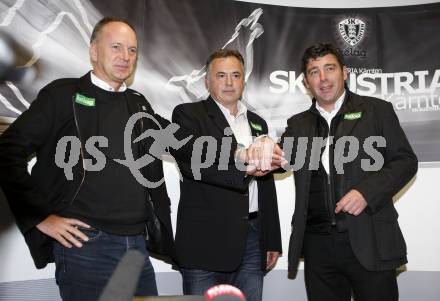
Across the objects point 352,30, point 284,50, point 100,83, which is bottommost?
point 100,83

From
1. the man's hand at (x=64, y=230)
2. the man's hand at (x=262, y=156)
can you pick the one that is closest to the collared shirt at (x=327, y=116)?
the man's hand at (x=262, y=156)

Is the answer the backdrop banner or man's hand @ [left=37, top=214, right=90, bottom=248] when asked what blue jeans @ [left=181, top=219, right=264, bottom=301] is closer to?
man's hand @ [left=37, top=214, right=90, bottom=248]

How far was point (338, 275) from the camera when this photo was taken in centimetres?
250

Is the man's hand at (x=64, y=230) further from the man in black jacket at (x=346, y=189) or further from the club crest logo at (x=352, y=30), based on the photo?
the club crest logo at (x=352, y=30)

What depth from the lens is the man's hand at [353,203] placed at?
2.28 metres

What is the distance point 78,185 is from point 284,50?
2.20 metres

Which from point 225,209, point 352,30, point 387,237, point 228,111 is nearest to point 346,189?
point 387,237

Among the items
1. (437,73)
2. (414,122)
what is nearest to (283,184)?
(414,122)

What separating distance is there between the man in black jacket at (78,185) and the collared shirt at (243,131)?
664 mm

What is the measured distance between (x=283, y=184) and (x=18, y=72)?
205cm

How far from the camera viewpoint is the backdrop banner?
328cm

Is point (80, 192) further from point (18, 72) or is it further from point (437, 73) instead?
point (437, 73)

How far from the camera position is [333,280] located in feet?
8.20

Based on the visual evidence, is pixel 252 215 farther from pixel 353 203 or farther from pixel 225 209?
pixel 353 203
